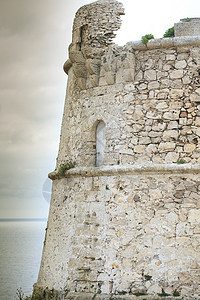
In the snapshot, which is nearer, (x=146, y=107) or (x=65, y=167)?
(x=146, y=107)

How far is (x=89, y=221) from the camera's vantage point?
7.18 m

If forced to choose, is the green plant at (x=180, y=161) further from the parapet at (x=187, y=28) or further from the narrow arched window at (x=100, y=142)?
the parapet at (x=187, y=28)

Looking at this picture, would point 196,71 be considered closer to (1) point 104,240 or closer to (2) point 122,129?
(2) point 122,129

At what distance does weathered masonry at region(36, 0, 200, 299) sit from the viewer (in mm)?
6621

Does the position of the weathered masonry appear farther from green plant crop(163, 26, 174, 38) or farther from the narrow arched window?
green plant crop(163, 26, 174, 38)

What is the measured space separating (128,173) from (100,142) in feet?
3.33

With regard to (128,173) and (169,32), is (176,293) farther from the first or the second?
(169,32)

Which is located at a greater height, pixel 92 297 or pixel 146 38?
pixel 146 38

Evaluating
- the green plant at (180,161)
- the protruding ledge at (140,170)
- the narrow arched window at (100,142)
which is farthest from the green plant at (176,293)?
the narrow arched window at (100,142)

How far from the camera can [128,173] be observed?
706cm

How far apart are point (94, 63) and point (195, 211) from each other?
3447mm

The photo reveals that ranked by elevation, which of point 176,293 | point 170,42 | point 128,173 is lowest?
point 176,293

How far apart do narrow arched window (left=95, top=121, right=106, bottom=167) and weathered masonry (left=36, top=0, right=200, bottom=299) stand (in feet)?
0.06

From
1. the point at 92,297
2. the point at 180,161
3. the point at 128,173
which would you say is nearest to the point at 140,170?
the point at 128,173
